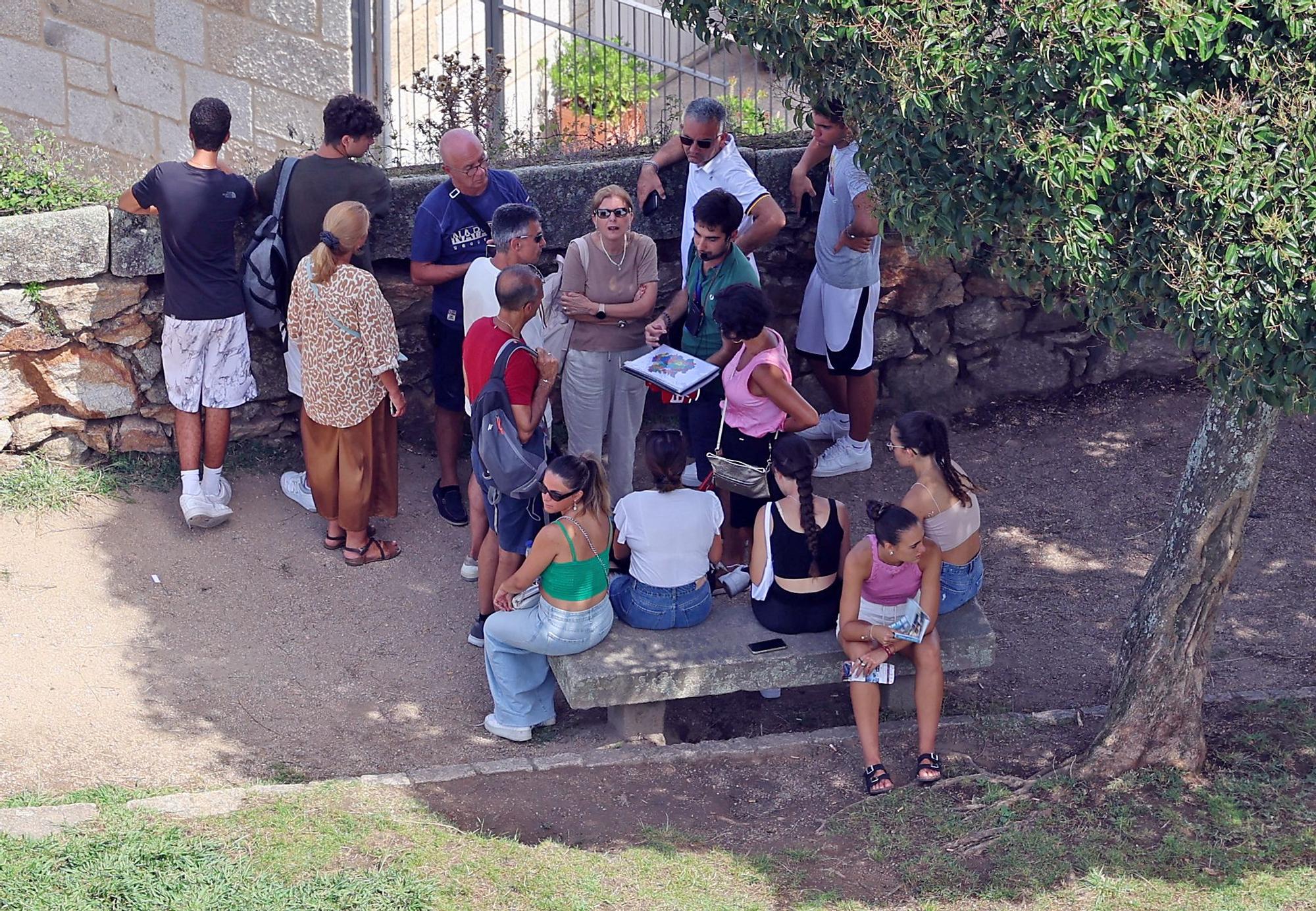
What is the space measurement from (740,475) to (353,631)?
69.6 inches

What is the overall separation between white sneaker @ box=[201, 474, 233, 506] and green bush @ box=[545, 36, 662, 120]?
11.2 ft

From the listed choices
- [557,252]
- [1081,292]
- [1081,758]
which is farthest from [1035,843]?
[557,252]

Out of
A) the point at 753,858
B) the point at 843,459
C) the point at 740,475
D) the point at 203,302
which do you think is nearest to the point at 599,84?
the point at 843,459

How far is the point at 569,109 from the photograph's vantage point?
8.86 metres

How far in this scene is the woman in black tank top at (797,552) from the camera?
537cm

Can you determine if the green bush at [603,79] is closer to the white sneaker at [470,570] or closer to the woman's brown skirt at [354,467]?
the woman's brown skirt at [354,467]

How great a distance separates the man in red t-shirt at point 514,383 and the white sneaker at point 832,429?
6.97 feet

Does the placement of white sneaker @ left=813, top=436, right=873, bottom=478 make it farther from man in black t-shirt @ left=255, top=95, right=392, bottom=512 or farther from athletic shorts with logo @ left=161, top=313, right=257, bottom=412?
athletic shorts with logo @ left=161, top=313, right=257, bottom=412

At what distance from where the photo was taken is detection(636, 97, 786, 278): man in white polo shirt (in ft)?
22.2

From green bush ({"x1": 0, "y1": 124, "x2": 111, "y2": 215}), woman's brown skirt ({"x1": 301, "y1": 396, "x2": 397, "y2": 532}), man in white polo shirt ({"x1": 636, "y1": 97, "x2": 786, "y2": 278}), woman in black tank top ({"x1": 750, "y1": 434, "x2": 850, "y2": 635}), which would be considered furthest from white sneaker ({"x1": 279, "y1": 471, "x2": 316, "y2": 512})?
woman in black tank top ({"x1": 750, "y1": 434, "x2": 850, "y2": 635})

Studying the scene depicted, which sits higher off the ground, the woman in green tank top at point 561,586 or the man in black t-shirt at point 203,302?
the man in black t-shirt at point 203,302

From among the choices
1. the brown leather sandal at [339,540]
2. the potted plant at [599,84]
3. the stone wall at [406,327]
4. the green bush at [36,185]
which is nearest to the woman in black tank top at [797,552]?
the stone wall at [406,327]

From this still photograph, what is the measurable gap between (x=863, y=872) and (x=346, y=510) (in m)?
2.93

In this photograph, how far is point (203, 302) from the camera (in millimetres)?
6500
